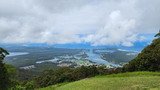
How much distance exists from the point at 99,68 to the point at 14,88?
19.0 metres

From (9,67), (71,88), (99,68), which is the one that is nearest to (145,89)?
(71,88)

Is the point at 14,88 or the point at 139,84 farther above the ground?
the point at 139,84

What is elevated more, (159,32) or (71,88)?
(159,32)

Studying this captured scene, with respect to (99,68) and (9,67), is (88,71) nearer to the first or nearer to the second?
(99,68)

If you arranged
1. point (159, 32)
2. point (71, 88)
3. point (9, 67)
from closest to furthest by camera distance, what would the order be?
point (71, 88) → point (9, 67) → point (159, 32)

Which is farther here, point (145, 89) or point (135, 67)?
point (135, 67)

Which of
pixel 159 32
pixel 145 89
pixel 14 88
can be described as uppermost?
pixel 159 32

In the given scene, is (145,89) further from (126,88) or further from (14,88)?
(14,88)

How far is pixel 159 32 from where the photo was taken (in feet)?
304

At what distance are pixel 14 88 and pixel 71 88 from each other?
28813mm

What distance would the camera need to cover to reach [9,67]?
8212 cm

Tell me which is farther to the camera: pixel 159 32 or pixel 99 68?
pixel 159 32

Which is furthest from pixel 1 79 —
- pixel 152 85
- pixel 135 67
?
pixel 152 85

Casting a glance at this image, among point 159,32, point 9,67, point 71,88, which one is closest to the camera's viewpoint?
point 71,88
